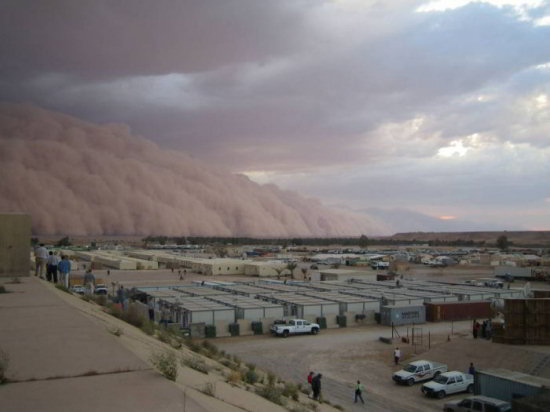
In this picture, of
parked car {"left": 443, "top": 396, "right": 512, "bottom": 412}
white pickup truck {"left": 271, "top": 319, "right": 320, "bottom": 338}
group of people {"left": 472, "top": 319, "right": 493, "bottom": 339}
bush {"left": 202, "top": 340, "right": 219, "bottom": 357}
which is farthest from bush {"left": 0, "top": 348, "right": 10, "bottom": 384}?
group of people {"left": 472, "top": 319, "right": 493, "bottom": 339}

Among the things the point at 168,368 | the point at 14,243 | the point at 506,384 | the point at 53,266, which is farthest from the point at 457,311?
the point at 168,368

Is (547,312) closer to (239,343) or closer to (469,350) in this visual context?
(469,350)

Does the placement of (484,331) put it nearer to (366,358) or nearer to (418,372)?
(366,358)

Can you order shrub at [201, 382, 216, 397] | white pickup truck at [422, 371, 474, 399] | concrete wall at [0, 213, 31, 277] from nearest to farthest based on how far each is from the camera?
shrub at [201, 382, 216, 397]
white pickup truck at [422, 371, 474, 399]
concrete wall at [0, 213, 31, 277]

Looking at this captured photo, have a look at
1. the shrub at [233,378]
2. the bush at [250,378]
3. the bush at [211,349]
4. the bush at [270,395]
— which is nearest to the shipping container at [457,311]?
the bush at [211,349]

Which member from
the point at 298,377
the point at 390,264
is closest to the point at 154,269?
the point at 390,264

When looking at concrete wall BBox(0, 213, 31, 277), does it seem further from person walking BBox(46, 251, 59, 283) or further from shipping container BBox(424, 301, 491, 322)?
shipping container BBox(424, 301, 491, 322)

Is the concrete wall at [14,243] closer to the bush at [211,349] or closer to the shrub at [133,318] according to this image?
the shrub at [133,318]
